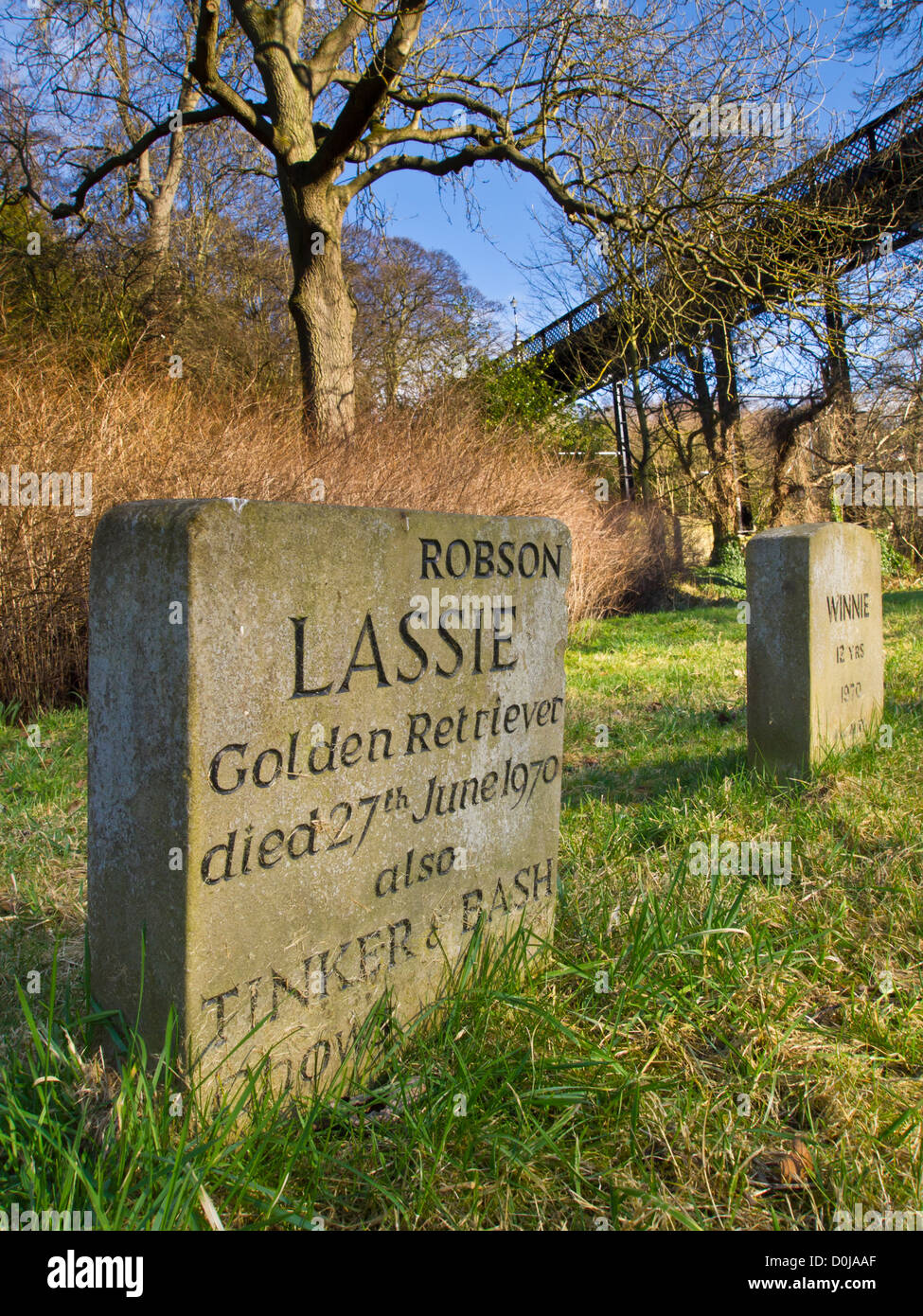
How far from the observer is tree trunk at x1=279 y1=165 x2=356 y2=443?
10349mm

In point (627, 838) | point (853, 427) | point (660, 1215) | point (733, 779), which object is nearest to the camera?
point (660, 1215)

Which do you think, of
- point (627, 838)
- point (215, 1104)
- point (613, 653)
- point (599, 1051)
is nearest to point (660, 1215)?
point (599, 1051)

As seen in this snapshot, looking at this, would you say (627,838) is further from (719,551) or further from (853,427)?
(853,427)

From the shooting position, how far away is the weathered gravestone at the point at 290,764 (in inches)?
65.1

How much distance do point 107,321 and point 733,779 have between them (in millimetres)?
9809

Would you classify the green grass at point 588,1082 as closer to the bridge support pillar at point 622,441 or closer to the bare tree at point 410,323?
the bare tree at point 410,323

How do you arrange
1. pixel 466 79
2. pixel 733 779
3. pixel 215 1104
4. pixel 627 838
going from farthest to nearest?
1. pixel 466 79
2. pixel 733 779
3. pixel 627 838
4. pixel 215 1104

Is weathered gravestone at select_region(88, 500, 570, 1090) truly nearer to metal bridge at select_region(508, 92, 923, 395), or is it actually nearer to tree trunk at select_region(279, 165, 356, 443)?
metal bridge at select_region(508, 92, 923, 395)

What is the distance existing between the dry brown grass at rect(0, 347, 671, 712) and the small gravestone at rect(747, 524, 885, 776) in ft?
8.72

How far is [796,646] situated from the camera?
172 inches

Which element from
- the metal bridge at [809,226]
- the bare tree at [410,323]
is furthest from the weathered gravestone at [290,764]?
the bare tree at [410,323]

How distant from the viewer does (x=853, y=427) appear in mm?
19266

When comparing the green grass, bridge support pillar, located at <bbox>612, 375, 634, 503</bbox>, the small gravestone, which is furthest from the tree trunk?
bridge support pillar, located at <bbox>612, 375, 634, 503</bbox>
